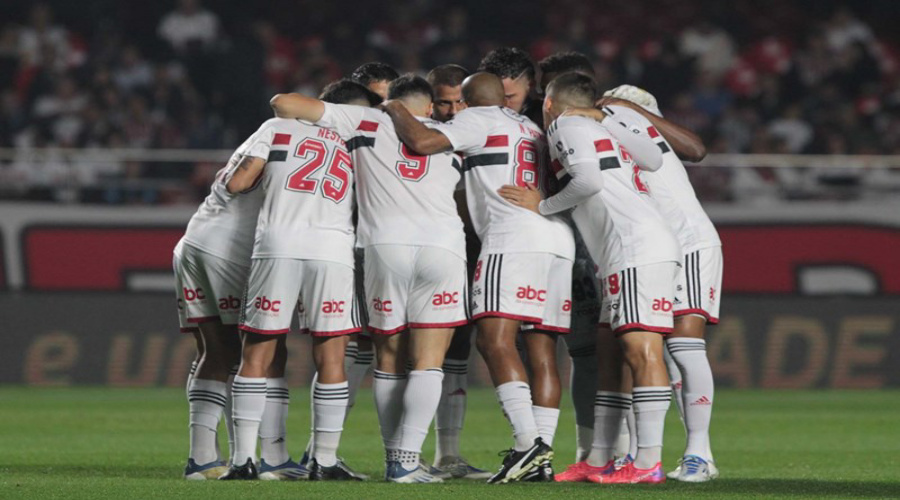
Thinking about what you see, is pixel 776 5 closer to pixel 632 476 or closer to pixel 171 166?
pixel 171 166

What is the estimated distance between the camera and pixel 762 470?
26.3 ft

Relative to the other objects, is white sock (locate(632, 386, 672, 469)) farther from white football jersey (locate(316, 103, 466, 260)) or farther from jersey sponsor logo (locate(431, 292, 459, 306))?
white football jersey (locate(316, 103, 466, 260))

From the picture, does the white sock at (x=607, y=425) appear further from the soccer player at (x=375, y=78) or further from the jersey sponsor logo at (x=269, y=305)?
the soccer player at (x=375, y=78)

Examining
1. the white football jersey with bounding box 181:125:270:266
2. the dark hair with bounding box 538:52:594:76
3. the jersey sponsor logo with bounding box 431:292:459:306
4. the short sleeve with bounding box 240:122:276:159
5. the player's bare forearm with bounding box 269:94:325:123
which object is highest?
the dark hair with bounding box 538:52:594:76

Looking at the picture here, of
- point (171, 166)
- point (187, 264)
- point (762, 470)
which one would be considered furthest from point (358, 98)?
point (171, 166)

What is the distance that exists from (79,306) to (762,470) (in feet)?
28.4

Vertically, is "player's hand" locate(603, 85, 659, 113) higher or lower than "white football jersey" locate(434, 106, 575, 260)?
higher

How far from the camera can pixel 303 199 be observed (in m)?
7.18

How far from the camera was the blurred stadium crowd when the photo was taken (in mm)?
17797

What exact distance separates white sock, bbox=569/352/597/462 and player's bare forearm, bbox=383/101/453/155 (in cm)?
153

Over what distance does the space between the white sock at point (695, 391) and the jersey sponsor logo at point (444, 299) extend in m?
1.24

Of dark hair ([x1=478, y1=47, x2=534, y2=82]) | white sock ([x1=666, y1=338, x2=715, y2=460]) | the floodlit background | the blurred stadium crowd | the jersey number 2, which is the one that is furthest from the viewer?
the blurred stadium crowd

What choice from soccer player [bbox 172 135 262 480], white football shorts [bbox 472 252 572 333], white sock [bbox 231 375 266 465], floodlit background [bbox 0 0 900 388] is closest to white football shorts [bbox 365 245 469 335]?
white football shorts [bbox 472 252 572 333]

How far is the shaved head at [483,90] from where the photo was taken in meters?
7.41
